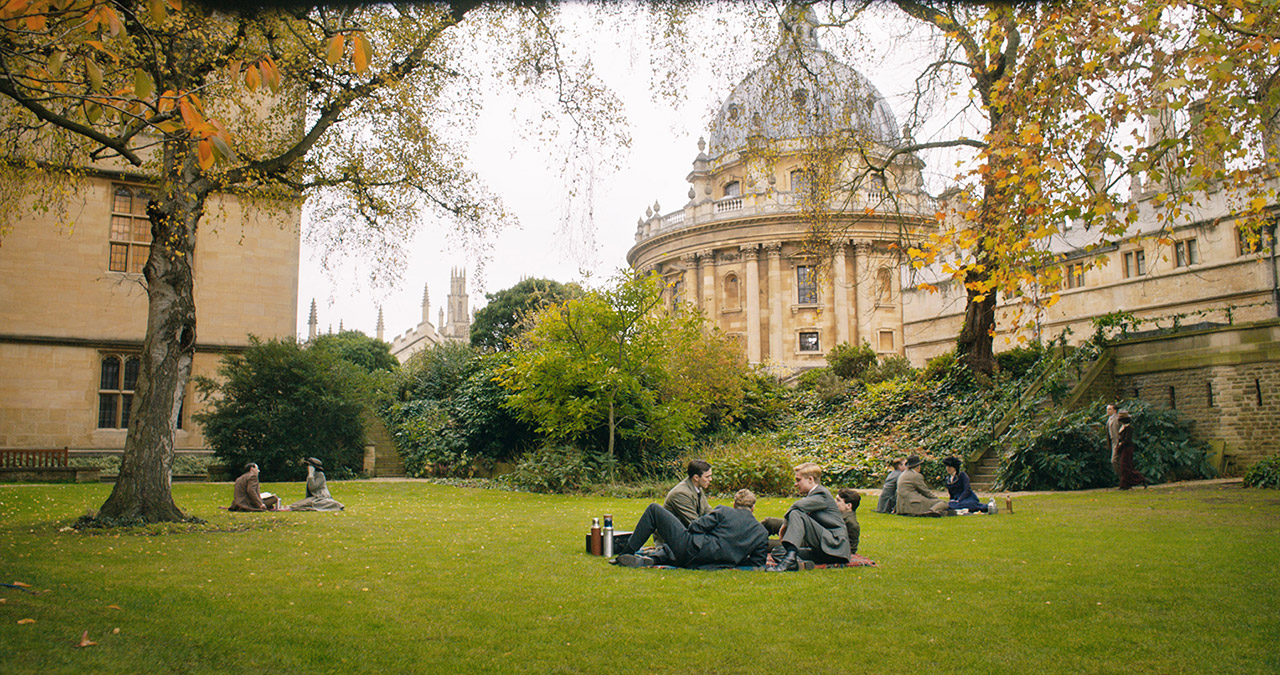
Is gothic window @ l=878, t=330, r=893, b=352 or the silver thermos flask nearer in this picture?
the silver thermos flask


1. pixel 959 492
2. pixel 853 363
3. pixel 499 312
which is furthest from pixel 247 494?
pixel 499 312

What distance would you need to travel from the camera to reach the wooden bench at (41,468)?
1839 cm

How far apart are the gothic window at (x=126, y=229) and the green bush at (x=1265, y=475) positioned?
84.9ft

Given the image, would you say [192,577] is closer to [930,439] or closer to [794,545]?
[794,545]

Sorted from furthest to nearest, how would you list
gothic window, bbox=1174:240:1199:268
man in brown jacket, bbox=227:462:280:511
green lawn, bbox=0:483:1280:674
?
gothic window, bbox=1174:240:1199:268, man in brown jacket, bbox=227:462:280:511, green lawn, bbox=0:483:1280:674

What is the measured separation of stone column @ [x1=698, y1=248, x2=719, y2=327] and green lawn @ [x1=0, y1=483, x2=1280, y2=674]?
4162 cm

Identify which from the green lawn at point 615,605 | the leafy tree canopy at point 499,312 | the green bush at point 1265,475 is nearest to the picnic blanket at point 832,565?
the green lawn at point 615,605

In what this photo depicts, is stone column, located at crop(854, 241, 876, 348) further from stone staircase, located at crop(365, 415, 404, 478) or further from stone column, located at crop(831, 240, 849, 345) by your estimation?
stone staircase, located at crop(365, 415, 404, 478)

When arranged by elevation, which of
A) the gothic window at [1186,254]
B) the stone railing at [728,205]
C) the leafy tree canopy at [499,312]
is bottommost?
the gothic window at [1186,254]

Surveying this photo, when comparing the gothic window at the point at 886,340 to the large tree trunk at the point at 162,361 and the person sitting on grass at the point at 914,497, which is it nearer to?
the person sitting on grass at the point at 914,497

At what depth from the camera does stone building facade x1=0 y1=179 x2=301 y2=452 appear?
21.1m

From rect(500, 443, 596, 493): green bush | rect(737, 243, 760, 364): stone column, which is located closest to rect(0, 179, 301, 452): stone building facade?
rect(500, 443, 596, 493): green bush

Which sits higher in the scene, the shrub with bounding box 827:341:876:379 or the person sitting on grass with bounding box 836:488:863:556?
the shrub with bounding box 827:341:876:379

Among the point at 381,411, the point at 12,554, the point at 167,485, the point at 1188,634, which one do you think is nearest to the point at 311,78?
the point at 167,485
